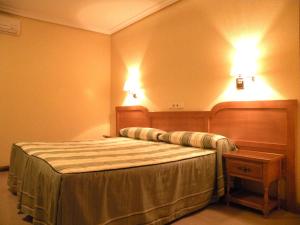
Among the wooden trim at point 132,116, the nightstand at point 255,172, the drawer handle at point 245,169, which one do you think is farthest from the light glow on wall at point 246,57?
the wooden trim at point 132,116

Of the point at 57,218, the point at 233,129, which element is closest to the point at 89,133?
the point at 233,129

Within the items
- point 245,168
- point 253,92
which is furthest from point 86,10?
point 245,168

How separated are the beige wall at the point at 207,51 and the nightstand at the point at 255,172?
27cm

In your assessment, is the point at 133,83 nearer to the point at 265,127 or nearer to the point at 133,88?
the point at 133,88

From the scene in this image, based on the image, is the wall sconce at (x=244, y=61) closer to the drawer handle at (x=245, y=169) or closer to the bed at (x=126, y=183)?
the bed at (x=126, y=183)

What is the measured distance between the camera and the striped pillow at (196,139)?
8.82ft

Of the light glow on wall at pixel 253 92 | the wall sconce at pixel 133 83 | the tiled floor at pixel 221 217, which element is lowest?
the tiled floor at pixel 221 217

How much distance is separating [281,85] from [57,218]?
2.32 meters

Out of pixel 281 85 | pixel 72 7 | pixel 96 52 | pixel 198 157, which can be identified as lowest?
pixel 198 157

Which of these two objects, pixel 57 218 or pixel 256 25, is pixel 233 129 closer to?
pixel 256 25

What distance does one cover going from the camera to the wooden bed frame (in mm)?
2452

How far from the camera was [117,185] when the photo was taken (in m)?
1.79

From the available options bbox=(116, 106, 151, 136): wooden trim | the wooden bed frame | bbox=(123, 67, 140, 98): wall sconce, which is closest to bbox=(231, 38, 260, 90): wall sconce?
the wooden bed frame

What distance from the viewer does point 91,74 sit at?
496cm
